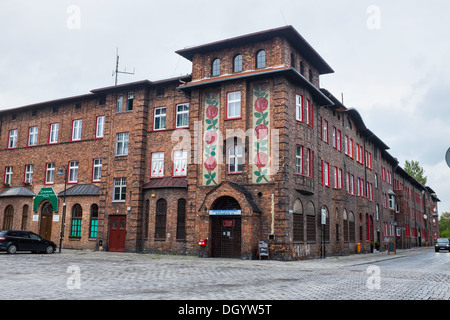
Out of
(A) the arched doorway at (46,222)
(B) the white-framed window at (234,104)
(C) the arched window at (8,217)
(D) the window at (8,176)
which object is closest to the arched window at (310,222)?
(B) the white-framed window at (234,104)

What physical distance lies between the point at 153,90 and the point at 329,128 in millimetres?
13885

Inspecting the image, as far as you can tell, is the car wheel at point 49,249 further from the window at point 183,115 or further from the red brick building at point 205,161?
the window at point 183,115

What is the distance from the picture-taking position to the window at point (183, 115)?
1197 inches

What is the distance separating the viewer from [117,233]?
3130 cm

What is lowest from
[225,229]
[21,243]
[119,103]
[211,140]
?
[21,243]

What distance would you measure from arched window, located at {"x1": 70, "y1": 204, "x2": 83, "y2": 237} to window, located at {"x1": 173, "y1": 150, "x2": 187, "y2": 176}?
8948mm

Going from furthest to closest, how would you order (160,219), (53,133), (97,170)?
1. (53,133)
2. (97,170)
3. (160,219)

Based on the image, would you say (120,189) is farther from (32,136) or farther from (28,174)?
(32,136)

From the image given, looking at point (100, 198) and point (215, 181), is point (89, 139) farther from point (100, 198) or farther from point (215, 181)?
point (215, 181)

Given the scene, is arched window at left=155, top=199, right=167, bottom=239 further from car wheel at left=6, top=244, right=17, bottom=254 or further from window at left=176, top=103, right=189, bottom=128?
car wheel at left=6, top=244, right=17, bottom=254

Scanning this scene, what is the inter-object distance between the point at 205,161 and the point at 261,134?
13.6 ft

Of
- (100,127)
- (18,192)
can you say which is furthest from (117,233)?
(18,192)

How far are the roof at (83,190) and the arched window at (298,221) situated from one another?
→ 49.7 ft
